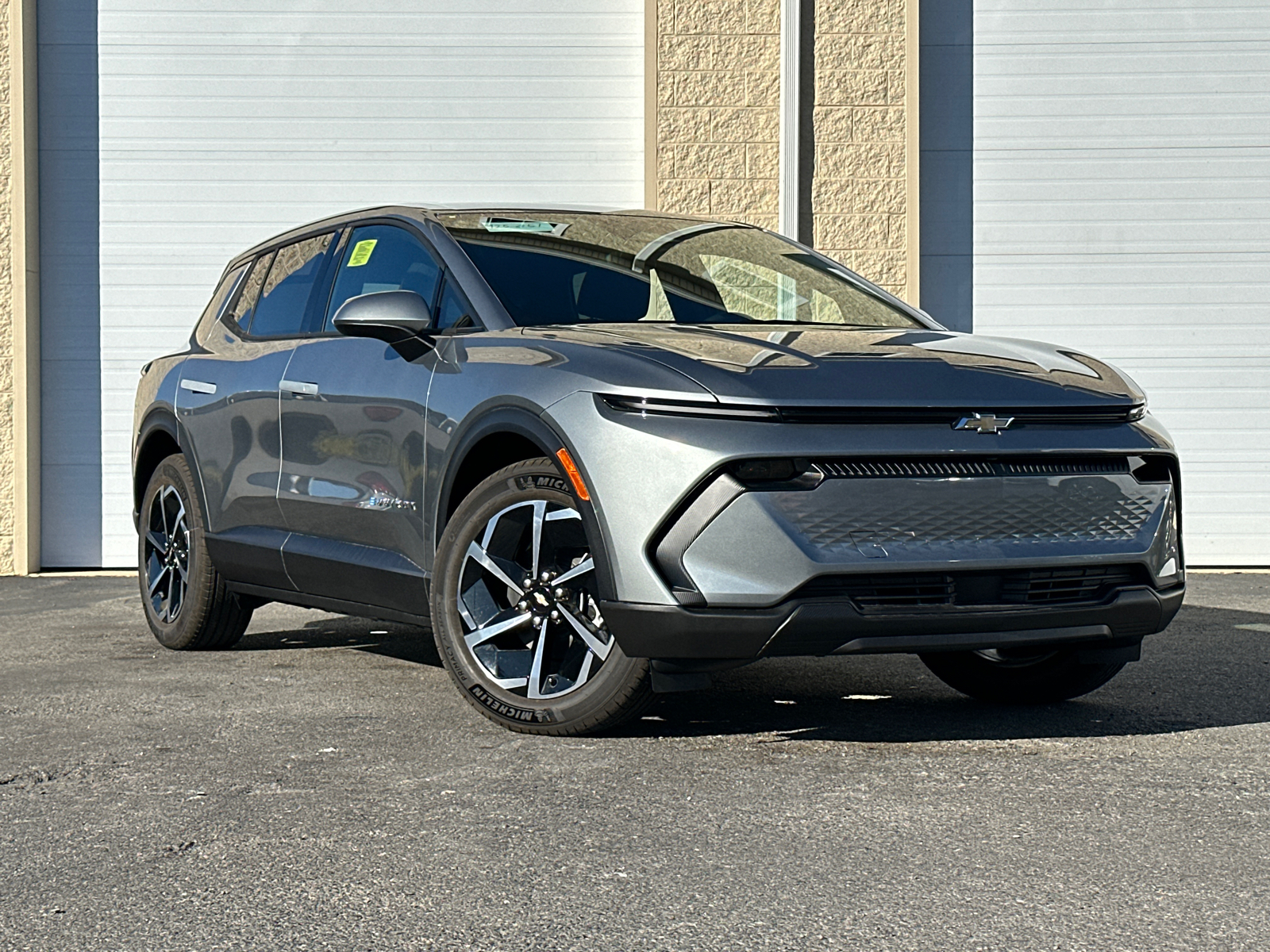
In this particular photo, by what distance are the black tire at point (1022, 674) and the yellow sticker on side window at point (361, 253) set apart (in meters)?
2.38

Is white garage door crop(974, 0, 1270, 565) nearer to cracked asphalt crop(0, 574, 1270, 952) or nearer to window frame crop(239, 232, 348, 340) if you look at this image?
cracked asphalt crop(0, 574, 1270, 952)

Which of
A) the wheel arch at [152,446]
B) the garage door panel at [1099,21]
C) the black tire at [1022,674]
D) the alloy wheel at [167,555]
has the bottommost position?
the black tire at [1022,674]

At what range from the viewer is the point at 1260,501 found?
34.5ft

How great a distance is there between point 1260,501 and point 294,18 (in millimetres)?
7084

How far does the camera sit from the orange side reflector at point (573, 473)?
4.14 metres

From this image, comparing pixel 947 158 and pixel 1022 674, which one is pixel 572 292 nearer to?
pixel 1022 674

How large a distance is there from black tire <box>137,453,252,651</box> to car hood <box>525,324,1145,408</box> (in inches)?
90.2

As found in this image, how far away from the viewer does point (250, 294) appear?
21.3ft

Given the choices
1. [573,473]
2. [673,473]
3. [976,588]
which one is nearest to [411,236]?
[573,473]

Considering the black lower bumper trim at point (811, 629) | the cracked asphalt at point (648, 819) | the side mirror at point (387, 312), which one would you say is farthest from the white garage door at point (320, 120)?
the black lower bumper trim at point (811, 629)

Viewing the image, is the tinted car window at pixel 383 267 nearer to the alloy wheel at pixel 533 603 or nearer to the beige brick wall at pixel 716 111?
the alloy wheel at pixel 533 603

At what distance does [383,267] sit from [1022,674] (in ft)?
8.23

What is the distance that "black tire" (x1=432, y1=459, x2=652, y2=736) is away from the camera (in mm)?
4242

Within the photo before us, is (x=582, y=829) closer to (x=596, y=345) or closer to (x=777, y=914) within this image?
(x=777, y=914)
